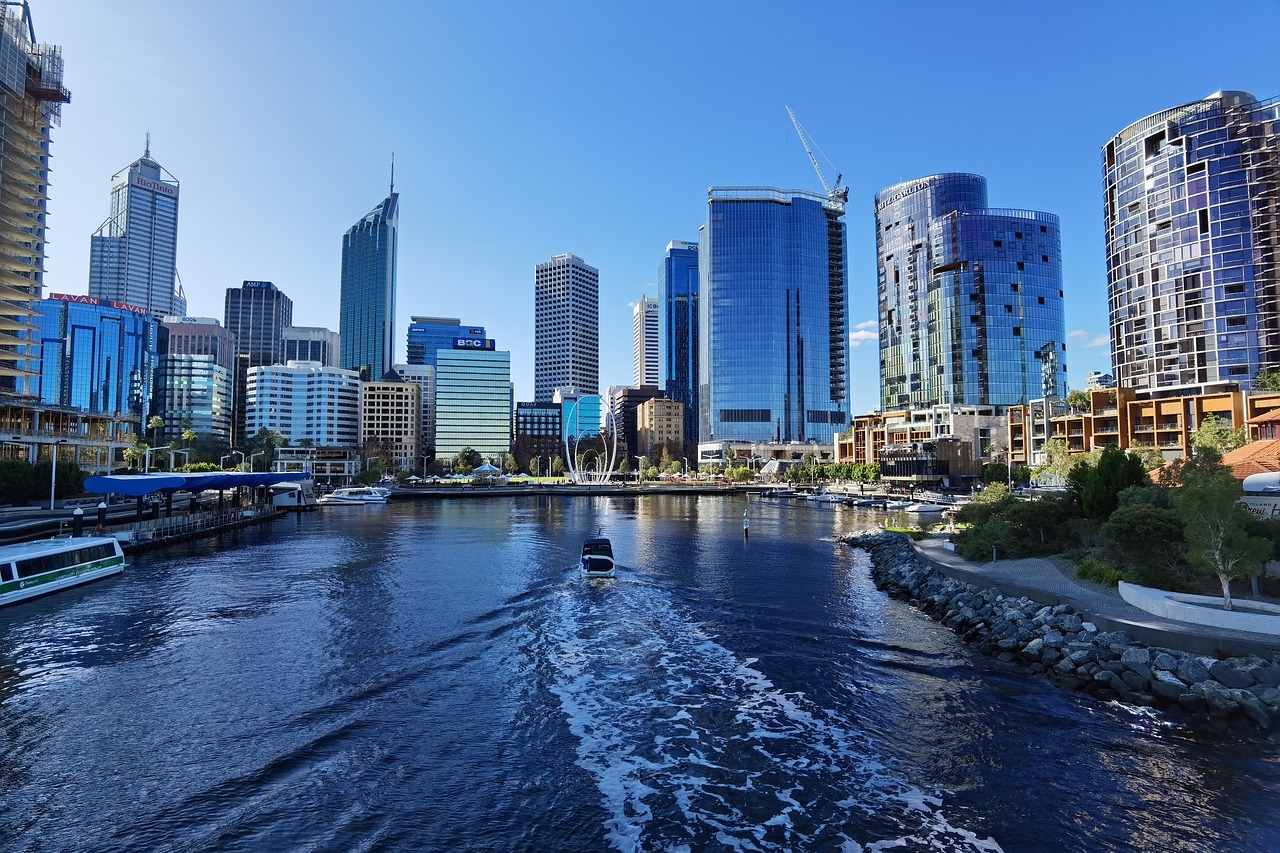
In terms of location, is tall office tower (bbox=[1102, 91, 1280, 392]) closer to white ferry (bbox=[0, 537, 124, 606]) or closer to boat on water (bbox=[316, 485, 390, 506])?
boat on water (bbox=[316, 485, 390, 506])

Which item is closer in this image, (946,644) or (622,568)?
(946,644)

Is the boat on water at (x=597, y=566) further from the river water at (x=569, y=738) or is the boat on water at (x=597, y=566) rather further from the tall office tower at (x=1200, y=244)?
the tall office tower at (x=1200, y=244)

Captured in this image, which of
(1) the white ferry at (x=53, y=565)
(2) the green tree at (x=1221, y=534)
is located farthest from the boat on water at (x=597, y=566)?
(1) the white ferry at (x=53, y=565)

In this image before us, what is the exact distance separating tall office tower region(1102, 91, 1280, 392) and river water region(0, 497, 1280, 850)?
132m

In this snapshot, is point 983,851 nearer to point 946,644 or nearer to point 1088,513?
point 946,644

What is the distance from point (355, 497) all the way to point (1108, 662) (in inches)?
5783

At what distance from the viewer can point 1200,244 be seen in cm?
13150

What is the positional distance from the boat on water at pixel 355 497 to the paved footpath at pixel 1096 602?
418ft

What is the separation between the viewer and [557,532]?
8706 centimetres

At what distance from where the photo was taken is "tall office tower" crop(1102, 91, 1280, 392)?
125 meters

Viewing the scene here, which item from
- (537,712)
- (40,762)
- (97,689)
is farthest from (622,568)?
(40,762)

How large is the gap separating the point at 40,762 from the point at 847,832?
23.6 m

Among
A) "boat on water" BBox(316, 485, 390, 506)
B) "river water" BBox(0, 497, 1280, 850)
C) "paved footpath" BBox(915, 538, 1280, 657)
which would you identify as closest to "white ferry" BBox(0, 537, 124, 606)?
"river water" BBox(0, 497, 1280, 850)

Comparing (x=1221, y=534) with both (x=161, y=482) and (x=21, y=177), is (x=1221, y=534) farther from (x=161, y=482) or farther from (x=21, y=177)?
(x=21, y=177)
